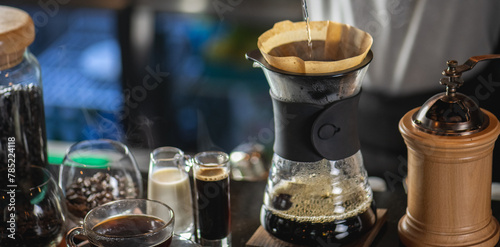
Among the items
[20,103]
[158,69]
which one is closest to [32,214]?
[20,103]

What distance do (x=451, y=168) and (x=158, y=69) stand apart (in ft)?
7.01

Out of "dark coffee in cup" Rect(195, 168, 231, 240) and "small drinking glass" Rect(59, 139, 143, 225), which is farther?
"small drinking glass" Rect(59, 139, 143, 225)

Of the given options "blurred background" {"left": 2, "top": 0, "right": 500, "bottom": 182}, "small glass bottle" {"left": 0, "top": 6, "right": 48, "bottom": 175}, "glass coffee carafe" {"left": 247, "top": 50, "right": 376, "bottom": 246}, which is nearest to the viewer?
"glass coffee carafe" {"left": 247, "top": 50, "right": 376, "bottom": 246}

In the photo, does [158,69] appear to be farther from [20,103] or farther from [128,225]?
[128,225]

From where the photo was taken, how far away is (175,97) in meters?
3.06

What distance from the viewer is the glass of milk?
1217 millimetres

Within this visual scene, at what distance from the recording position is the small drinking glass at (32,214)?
110 cm

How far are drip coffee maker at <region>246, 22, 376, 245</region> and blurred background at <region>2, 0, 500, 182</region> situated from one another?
1.57 meters

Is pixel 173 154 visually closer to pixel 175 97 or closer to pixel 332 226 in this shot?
pixel 332 226

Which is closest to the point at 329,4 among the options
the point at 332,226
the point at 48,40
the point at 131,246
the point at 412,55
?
the point at 412,55

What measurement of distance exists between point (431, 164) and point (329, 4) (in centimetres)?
120

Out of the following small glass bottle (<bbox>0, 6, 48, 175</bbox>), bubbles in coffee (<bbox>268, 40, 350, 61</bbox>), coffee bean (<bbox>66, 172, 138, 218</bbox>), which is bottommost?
coffee bean (<bbox>66, 172, 138, 218</bbox>)

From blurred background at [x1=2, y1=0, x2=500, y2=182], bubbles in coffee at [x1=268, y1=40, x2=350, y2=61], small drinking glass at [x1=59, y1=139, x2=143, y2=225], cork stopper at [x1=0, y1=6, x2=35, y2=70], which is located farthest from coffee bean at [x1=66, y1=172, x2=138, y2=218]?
blurred background at [x1=2, y1=0, x2=500, y2=182]

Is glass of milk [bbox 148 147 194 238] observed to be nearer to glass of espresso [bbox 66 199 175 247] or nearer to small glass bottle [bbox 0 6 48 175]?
glass of espresso [bbox 66 199 175 247]
